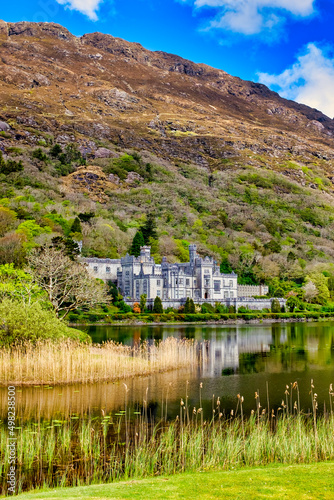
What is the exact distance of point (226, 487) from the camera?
10.6 m

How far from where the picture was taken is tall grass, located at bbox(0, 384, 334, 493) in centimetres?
1303

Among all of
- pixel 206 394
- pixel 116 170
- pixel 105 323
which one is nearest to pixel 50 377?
pixel 206 394

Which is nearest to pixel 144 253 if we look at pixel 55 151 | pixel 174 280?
pixel 174 280

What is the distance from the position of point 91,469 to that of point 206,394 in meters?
9.50

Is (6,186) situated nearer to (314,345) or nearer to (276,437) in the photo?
(314,345)

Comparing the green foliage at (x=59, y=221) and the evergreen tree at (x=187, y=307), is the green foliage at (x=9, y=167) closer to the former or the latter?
the green foliage at (x=59, y=221)

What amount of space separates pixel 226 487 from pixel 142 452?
3833 mm

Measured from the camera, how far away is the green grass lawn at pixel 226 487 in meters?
10.1

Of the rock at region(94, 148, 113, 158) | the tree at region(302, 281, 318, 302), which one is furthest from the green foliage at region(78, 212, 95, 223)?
the rock at region(94, 148, 113, 158)

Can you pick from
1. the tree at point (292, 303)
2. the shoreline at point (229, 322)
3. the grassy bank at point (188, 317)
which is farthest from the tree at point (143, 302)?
the tree at point (292, 303)

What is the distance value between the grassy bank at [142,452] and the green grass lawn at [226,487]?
1.17m

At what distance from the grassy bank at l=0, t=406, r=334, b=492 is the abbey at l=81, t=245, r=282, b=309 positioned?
224 feet

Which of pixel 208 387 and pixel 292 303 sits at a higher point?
pixel 292 303

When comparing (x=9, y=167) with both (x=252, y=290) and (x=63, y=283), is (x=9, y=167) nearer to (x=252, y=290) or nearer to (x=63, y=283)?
(x=252, y=290)
